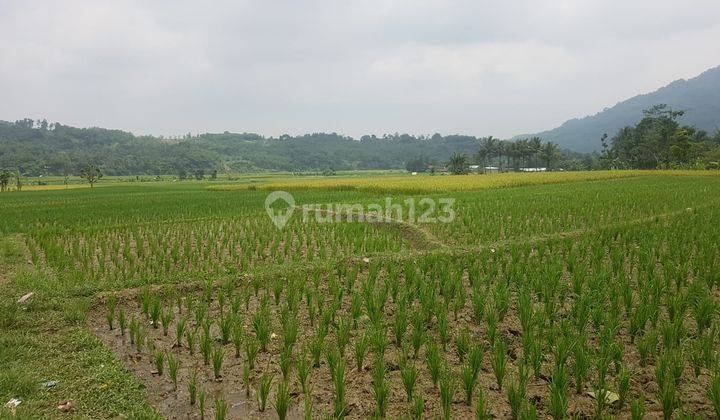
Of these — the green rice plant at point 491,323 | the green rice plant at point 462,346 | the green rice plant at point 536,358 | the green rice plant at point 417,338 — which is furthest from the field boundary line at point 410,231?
the green rice plant at point 536,358

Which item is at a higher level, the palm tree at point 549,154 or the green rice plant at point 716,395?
the palm tree at point 549,154

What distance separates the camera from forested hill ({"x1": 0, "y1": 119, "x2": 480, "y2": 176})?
3711 inches

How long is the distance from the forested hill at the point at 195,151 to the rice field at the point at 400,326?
94234 mm

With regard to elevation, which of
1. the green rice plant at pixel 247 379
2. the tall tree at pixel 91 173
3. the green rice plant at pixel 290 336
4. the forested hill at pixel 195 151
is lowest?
the green rice plant at pixel 247 379

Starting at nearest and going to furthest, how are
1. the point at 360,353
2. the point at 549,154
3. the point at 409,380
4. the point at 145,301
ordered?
the point at 409,380, the point at 360,353, the point at 145,301, the point at 549,154

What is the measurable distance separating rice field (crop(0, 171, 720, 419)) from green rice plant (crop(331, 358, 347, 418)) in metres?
0.02

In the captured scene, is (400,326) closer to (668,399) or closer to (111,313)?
(668,399)

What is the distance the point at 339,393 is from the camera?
3.37 m

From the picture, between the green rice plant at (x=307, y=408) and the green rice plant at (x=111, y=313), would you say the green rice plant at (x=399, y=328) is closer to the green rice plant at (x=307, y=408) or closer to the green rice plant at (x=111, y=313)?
the green rice plant at (x=307, y=408)

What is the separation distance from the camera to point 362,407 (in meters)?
3.41

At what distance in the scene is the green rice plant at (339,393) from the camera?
A: 3.21 metres

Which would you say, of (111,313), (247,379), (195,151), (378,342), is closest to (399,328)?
(378,342)

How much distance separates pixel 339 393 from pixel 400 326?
4.52ft

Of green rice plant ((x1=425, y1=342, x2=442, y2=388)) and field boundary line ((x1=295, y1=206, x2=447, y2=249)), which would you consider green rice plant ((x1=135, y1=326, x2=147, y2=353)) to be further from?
field boundary line ((x1=295, y1=206, x2=447, y2=249))
